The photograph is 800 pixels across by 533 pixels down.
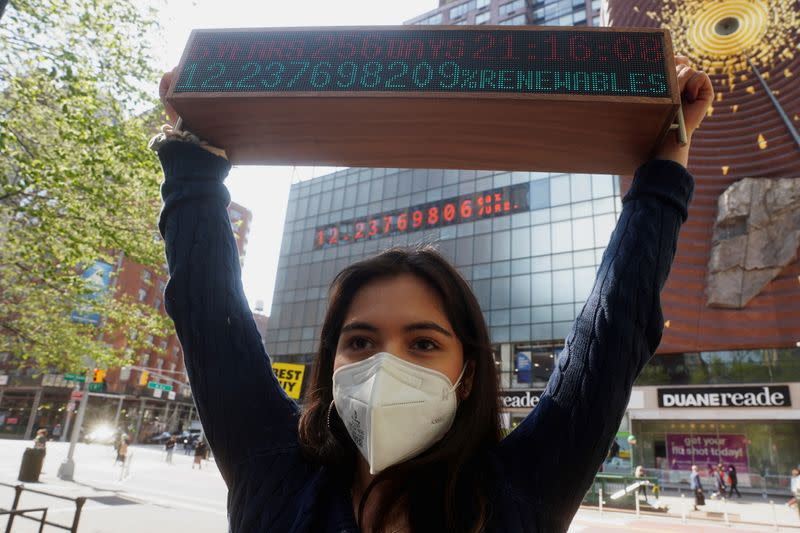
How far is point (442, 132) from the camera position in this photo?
195 centimetres

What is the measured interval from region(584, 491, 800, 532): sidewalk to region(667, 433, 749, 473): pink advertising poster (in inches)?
167

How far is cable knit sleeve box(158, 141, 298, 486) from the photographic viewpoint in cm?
150

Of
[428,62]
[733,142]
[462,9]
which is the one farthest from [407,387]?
[462,9]

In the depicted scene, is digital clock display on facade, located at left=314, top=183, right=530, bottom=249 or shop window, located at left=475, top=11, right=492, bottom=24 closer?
digital clock display on facade, located at left=314, top=183, right=530, bottom=249

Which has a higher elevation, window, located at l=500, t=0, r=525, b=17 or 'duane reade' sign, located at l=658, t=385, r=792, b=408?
window, located at l=500, t=0, r=525, b=17

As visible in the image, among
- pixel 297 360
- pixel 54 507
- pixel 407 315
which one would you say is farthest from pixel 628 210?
pixel 297 360

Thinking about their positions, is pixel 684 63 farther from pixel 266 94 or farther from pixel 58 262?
pixel 58 262

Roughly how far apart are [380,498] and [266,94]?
142 cm

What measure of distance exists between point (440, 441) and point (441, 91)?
1199 mm

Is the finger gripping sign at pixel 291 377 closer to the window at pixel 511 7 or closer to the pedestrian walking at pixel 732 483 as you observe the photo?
the pedestrian walking at pixel 732 483

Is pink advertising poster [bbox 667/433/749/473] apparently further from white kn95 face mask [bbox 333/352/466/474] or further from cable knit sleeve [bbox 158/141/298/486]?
cable knit sleeve [bbox 158/141/298/486]

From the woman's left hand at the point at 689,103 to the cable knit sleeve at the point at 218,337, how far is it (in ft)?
5.15

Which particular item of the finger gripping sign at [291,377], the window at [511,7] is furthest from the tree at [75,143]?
the window at [511,7]

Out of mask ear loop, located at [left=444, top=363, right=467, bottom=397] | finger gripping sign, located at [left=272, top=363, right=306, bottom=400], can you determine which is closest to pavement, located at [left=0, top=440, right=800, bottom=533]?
finger gripping sign, located at [left=272, top=363, right=306, bottom=400]
